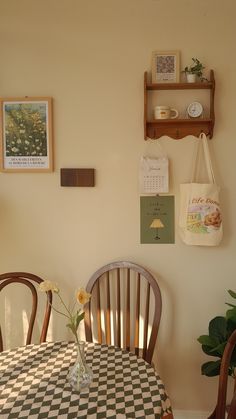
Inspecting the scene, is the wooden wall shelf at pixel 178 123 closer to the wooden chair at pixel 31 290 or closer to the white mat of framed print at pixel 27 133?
the white mat of framed print at pixel 27 133

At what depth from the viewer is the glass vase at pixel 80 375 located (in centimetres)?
113

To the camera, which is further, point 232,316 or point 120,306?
point 120,306

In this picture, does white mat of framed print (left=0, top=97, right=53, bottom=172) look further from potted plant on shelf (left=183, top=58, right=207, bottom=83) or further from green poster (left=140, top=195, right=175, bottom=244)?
potted plant on shelf (left=183, top=58, right=207, bottom=83)

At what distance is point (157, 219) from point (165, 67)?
87 centimetres

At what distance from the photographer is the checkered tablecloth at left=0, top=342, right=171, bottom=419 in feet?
3.34

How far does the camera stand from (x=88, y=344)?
1444mm

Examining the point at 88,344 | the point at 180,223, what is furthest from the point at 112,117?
the point at 88,344

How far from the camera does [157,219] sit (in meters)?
1.76

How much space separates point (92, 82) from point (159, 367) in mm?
1760

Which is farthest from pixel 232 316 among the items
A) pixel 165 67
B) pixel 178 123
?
pixel 165 67

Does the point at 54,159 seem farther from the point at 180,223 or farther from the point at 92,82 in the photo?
the point at 180,223

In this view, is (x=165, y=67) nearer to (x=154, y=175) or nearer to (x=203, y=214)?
(x=154, y=175)

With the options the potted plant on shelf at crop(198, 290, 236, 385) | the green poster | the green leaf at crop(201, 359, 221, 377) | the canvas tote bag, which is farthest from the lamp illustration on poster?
the green leaf at crop(201, 359, 221, 377)

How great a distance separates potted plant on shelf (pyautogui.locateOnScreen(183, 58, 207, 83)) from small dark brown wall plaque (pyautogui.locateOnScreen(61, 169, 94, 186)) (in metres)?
0.75
